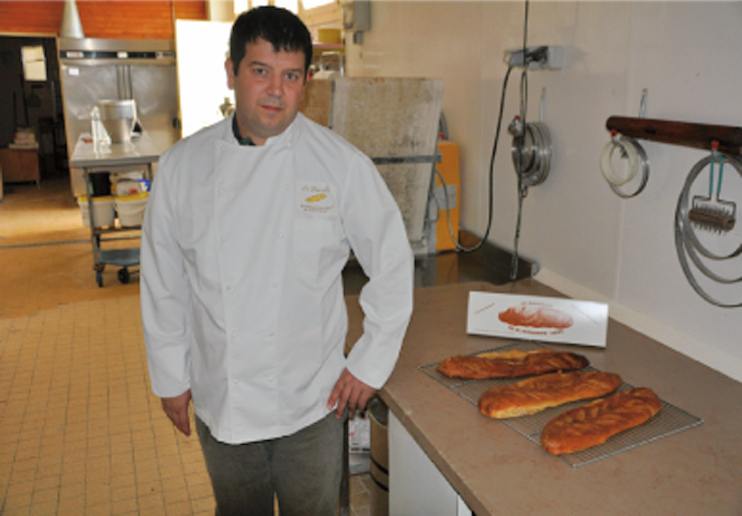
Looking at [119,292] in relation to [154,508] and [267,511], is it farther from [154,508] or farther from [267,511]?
[267,511]

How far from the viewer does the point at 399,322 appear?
4.51 feet

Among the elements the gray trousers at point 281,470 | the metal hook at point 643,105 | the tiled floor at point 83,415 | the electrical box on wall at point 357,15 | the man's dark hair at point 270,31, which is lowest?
the tiled floor at point 83,415

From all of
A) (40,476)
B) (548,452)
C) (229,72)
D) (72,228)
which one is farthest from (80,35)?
(548,452)

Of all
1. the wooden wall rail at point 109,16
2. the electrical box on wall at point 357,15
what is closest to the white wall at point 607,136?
the electrical box on wall at point 357,15

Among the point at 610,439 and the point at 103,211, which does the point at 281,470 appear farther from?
the point at 103,211

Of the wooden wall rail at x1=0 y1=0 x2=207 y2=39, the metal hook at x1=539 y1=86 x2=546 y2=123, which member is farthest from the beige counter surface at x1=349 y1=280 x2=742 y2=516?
the wooden wall rail at x1=0 y1=0 x2=207 y2=39

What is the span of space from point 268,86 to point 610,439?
3.09 feet

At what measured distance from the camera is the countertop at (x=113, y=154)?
464cm

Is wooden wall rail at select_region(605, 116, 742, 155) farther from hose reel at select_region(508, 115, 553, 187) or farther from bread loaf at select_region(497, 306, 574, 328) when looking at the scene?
bread loaf at select_region(497, 306, 574, 328)

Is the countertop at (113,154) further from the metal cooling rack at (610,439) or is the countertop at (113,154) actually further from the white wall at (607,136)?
the metal cooling rack at (610,439)

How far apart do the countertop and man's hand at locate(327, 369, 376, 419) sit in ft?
12.5

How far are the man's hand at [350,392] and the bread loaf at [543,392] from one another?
0.25 metres

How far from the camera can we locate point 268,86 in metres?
1.24

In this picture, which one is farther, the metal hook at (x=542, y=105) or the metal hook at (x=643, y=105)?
the metal hook at (x=542, y=105)
